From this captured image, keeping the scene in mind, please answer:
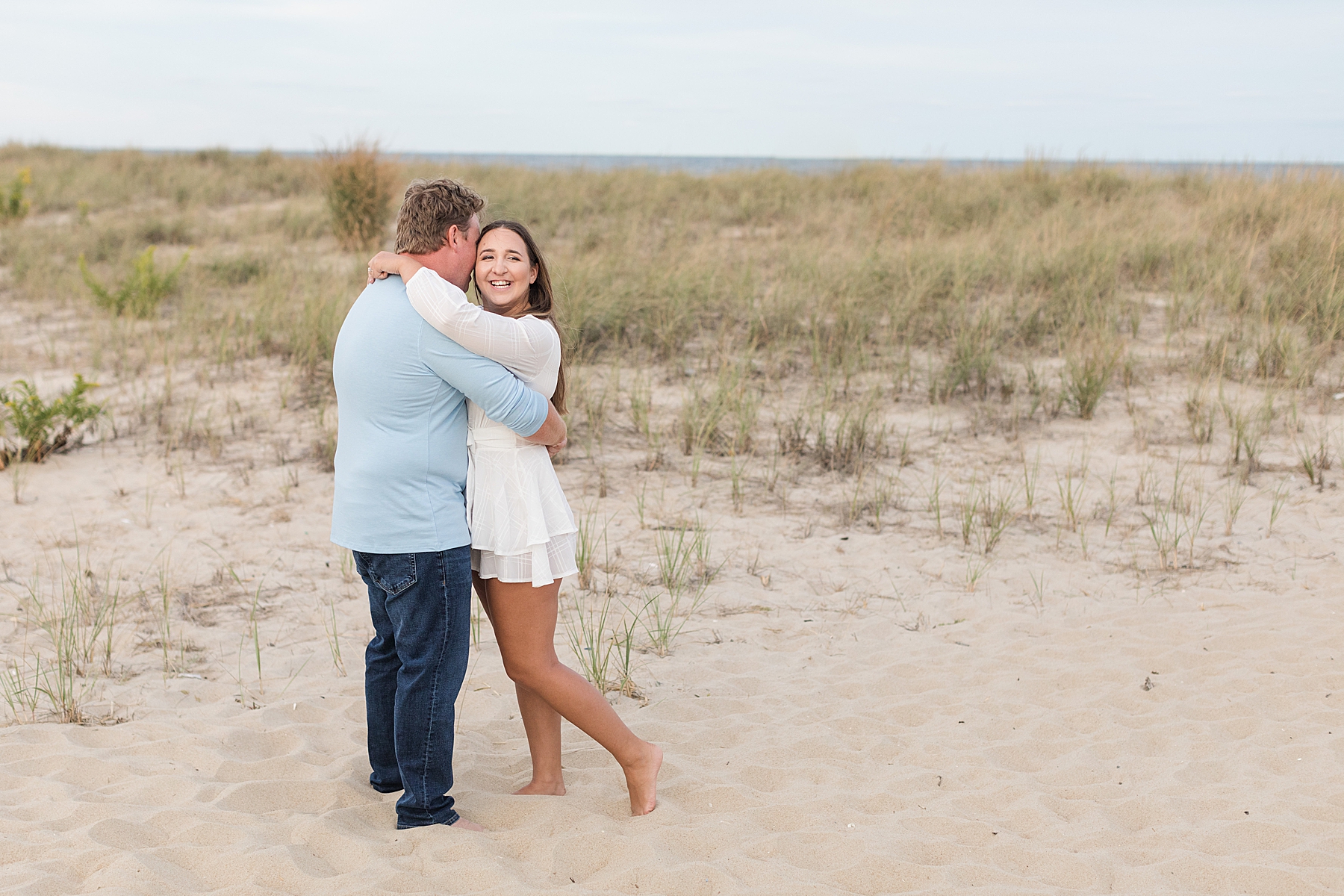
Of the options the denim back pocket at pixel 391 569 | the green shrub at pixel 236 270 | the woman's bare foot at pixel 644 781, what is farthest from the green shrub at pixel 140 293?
the woman's bare foot at pixel 644 781

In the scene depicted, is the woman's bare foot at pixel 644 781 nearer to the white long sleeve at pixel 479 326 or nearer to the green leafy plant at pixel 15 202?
the white long sleeve at pixel 479 326

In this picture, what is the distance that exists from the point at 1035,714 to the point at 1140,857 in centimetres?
88

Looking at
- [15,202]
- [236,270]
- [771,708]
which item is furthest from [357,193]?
[771,708]

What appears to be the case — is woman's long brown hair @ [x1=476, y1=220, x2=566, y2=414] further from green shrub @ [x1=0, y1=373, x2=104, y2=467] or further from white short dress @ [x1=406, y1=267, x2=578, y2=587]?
green shrub @ [x1=0, y1=373, x2=104, y2=467]

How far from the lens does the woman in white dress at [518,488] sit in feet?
8.24

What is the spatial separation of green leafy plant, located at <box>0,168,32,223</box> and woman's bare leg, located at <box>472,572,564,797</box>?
12.3m

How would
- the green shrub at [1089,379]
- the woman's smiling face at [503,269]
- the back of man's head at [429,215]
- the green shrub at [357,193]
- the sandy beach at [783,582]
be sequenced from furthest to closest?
the green shrub at [357,193] < the green shrub at [1089,379] < the sandy beach at [783,582] < the woman's smiling face at [503,269] < the back of man's head at [429,215]

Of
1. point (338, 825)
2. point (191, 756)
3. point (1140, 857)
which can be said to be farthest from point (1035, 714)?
point (191, 756)

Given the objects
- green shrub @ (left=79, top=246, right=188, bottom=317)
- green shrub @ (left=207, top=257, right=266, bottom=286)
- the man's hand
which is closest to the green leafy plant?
green shrub @ (left=207, top=257, right=266, bottom=286)

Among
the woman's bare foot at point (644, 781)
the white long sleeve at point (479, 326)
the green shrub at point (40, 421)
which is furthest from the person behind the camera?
the green shrub at point (40, 421)

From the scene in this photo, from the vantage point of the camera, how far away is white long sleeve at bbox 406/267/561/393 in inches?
95.0

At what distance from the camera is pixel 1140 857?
265 centimetres

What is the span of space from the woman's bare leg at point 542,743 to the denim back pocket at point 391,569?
441mm

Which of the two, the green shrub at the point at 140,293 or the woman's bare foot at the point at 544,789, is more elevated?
the green shrub at the point at 140,293
